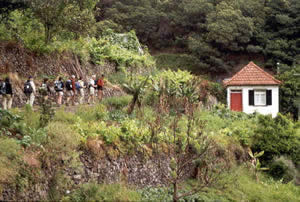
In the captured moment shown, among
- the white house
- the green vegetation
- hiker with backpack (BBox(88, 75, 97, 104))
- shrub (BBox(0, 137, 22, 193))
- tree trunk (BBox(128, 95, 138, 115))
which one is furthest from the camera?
the white house

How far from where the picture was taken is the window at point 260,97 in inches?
1148

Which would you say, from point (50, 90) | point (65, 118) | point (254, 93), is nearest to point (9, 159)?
point (65, 118)

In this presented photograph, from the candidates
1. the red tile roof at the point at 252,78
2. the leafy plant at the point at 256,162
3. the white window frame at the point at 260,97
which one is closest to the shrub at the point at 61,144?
the leafy plant at the point at 256,162

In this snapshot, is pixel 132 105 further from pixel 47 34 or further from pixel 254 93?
pixel 254 93

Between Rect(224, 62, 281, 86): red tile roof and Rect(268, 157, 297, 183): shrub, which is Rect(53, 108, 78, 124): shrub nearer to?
Rect(268, 157, 297, 183): shrub

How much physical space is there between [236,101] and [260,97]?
6.00 ft

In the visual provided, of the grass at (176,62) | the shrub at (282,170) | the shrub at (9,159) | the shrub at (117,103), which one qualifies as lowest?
the shrub at (282,170)

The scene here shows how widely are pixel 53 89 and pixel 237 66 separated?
26.9 m

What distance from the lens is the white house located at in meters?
29.1

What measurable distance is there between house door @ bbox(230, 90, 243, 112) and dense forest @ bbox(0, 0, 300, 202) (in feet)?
9.92

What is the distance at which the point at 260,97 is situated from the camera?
2944 cm

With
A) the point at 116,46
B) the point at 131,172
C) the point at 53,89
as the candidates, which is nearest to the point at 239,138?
the point at 131,172

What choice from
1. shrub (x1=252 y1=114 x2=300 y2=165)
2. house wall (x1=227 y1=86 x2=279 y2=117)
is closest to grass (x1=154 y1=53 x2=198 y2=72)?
house wall (x1=227 y1=86 x2=279 y2=117)

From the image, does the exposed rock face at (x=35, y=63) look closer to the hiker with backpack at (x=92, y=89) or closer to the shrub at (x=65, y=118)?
the hiker with backpack at (x=92, y=89)
